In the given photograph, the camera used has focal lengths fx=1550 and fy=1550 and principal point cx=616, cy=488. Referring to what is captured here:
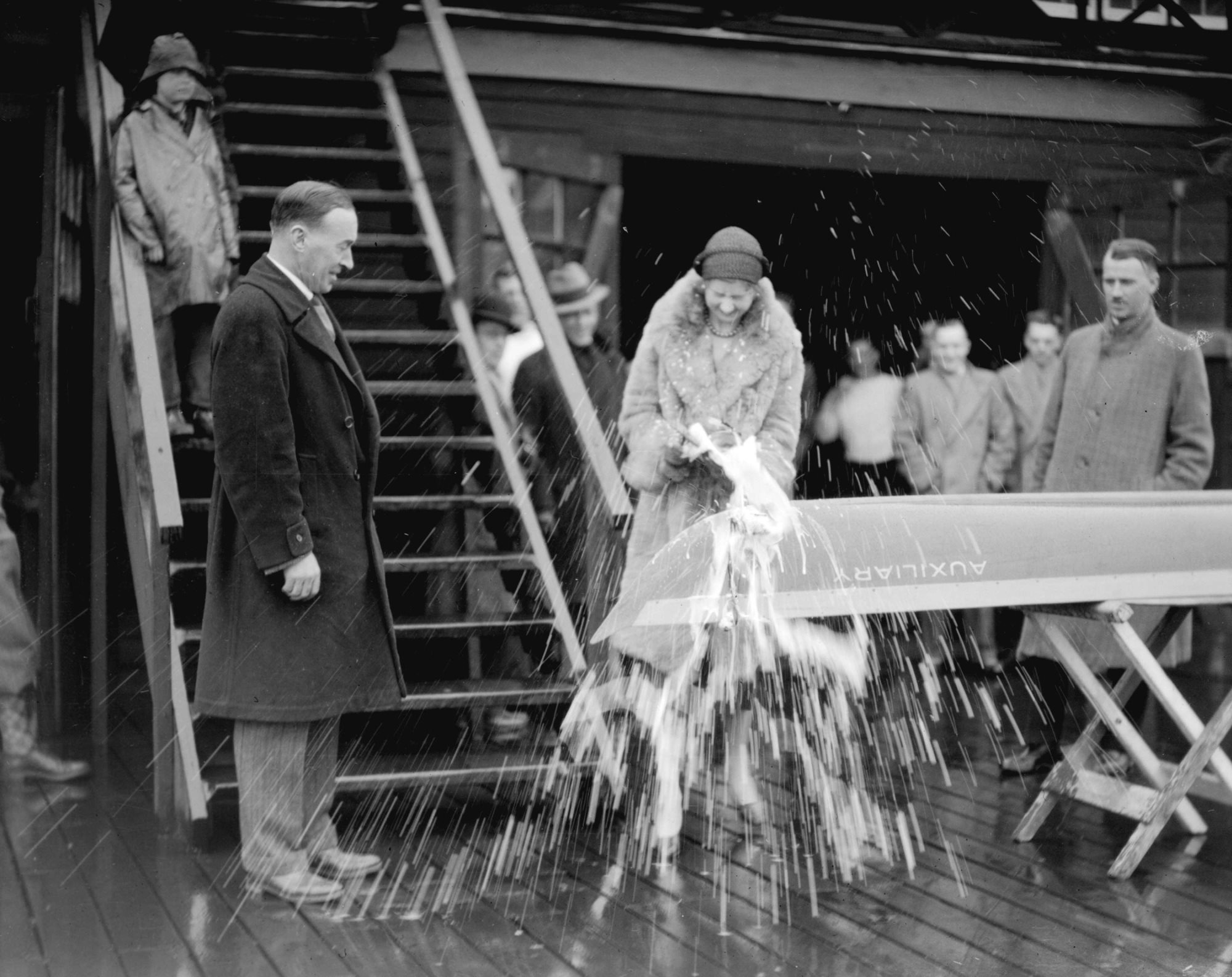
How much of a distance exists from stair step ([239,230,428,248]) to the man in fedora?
0.89m

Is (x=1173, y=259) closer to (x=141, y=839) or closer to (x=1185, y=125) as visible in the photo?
(x=1185, y=125)

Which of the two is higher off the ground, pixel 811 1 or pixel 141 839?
pixel 811 1

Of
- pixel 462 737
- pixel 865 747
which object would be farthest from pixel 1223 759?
pixel 462 737

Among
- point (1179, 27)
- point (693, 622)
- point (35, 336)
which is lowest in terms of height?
point (693, 622)

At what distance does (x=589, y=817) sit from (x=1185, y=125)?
7.76 metres

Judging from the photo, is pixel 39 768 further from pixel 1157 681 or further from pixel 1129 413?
pixel 1129 413

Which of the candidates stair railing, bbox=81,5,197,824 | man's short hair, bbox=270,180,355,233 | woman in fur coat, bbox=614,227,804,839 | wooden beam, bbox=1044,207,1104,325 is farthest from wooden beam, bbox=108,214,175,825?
wooden beam, bbox=1044,207,1104,325

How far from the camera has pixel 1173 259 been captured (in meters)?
11.1

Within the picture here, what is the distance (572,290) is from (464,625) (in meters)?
2.29

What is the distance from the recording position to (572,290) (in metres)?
7.69

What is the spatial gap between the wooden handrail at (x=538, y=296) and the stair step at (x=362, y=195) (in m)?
0.87

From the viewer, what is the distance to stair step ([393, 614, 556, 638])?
594cm

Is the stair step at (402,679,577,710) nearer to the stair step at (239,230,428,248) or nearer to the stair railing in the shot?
the stair railing

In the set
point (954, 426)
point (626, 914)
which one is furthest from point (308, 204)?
point (954, 426)
